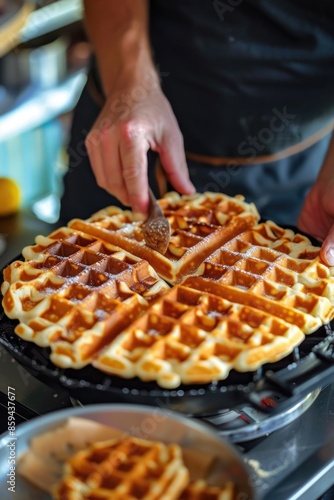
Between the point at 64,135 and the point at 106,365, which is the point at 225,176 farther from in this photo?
the point at 64,135

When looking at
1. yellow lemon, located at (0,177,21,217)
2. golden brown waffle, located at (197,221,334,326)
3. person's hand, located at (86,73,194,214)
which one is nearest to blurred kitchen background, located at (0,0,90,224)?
yellow lemon, located at (0,177,21,217)

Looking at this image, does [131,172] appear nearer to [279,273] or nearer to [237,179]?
[279,273]

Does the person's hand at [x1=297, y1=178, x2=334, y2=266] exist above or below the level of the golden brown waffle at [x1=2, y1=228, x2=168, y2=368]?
below

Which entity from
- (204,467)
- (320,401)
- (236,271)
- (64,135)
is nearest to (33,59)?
(64,135)

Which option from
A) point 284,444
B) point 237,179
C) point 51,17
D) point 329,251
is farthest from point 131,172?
point 51,17

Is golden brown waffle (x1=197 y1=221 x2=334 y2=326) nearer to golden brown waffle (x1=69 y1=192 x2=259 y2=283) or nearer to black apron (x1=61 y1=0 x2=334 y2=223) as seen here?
golden brown waffle (x1=69 y1=192 x2=259 y2=283)

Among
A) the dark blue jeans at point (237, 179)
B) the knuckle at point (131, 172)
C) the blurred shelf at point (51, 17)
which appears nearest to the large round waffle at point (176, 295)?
the knuckle at point (131, 172)

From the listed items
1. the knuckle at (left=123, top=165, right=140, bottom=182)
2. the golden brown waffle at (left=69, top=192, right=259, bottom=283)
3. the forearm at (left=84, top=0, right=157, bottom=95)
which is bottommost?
the golden brown waffle at (left=69, top=192, right=259, bottom=283)

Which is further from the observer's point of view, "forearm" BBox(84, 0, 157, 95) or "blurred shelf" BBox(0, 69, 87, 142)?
"blurred shelf" BBox(0, 69, 87, 142)

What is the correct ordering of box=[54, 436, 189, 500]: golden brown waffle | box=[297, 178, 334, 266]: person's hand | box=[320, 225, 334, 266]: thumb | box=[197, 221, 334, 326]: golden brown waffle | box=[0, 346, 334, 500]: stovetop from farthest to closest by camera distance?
A: box=[297, 178, 334, 266]: person's hand → box=[320, 225, 334, 266]: thumb → box=[197, 221, 334, 326]: golden brown waffle → box=[0, 346, 334, 500]: stovetop → box=[54, 436, 189, 500]: golden brown waffle
